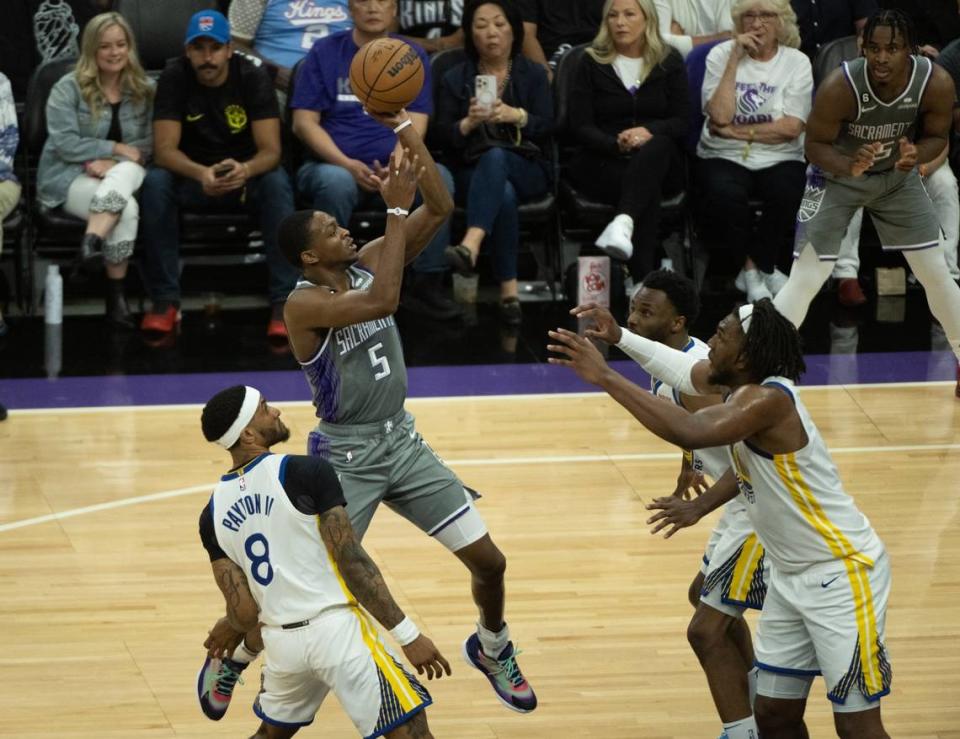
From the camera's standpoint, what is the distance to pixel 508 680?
555cm

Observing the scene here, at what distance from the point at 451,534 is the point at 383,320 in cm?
77

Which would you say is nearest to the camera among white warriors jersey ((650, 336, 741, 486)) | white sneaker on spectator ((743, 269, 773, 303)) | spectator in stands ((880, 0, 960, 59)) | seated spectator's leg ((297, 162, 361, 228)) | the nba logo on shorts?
white warriors jersey ((650, 336, 741, 486))

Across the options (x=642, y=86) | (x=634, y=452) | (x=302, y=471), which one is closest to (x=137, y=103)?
(x=642, y=86)

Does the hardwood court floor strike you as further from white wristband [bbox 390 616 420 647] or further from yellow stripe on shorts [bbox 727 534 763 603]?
white wristband [bbox 390 616 420 647]

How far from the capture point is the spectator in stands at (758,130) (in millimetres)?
10359

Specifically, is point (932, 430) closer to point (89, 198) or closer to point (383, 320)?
point (383, 320)

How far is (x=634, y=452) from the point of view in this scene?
8.20m

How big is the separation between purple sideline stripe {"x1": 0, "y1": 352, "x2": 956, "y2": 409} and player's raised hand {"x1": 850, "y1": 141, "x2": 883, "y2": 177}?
1.47 meters

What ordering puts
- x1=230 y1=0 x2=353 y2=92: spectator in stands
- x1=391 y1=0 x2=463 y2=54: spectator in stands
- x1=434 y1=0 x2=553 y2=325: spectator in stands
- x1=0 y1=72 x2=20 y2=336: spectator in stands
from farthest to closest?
x1=391 y1=0 x2=463 y2=54: spectator in stands
x1=230 y1=0 x2=353 y2=92: spectator in stands
x1=434 y1=0 x2=553 y2=325: spectator in stands
x1=0 y1=72 x2=20 y2=336: spectator in stands

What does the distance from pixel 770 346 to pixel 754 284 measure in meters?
6.00

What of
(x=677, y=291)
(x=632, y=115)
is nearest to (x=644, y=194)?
(x=632, y=115)

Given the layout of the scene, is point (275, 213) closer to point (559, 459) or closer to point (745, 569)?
point (559, 459)

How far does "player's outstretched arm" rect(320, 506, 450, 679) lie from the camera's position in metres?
4.46

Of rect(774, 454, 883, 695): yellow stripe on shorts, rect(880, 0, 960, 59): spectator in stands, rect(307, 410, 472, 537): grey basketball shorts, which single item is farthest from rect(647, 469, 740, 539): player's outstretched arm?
rect(880, 0, 960, 59): spectator in stands
